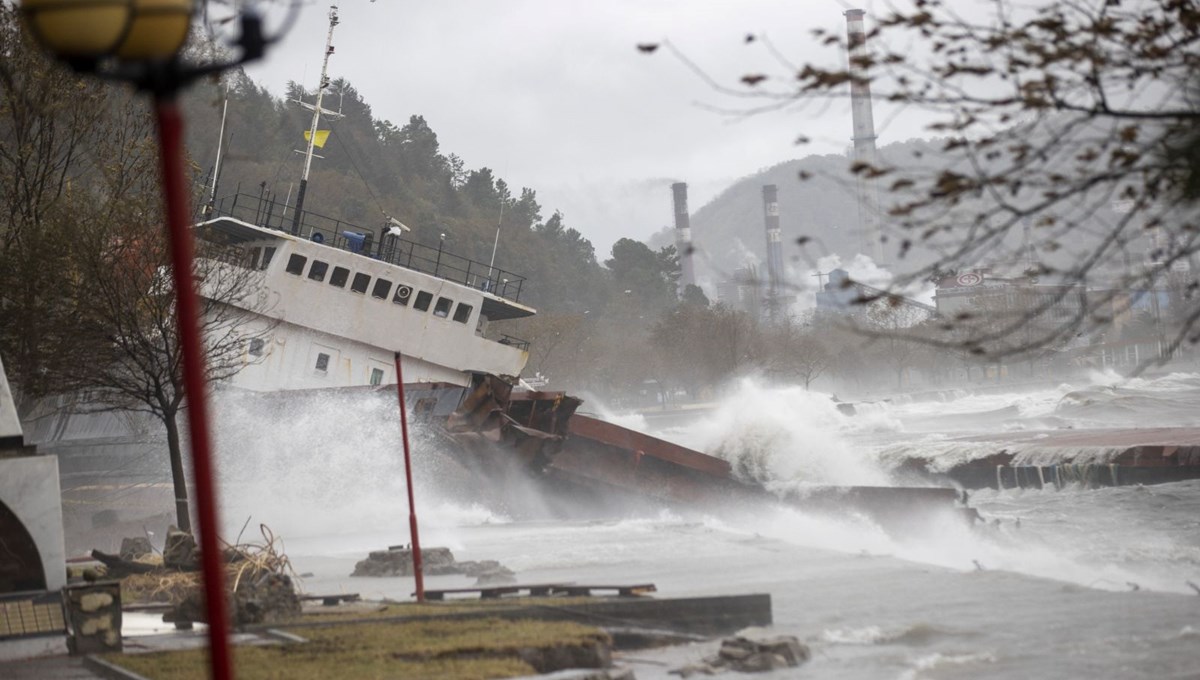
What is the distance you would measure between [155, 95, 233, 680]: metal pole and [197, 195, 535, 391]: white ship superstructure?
24344mm

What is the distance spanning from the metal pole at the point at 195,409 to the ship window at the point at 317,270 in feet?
85.0

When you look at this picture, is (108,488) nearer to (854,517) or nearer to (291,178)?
(854,517)

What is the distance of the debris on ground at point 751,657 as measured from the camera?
9.80m

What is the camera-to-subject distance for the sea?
11000 millimetres

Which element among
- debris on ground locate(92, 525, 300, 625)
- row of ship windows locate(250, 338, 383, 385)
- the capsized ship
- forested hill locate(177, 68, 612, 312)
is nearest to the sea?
the capsized ship

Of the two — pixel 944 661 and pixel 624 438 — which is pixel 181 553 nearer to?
pixel 944 661

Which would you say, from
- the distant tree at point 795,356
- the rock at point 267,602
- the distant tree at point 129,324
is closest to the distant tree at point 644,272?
the distant tree at point 795,356

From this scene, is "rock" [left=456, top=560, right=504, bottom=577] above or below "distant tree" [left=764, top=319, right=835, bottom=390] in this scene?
below

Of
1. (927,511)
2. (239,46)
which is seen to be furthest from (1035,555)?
(239,46)

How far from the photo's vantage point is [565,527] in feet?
81.5

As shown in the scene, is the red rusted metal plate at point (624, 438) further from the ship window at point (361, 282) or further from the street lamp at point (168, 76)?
the street lamp at point (168, 76)

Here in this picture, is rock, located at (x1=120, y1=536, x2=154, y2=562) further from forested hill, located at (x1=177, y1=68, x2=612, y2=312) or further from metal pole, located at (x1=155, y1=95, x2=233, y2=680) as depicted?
forested hill, located at (x1=177, y1=68, x2=612, y2=312)

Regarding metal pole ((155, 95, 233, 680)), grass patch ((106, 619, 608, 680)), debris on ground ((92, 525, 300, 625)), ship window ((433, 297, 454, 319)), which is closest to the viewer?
metal pole ((155, 95, 233, 680))

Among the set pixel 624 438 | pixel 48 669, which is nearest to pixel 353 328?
pixel 624 438
